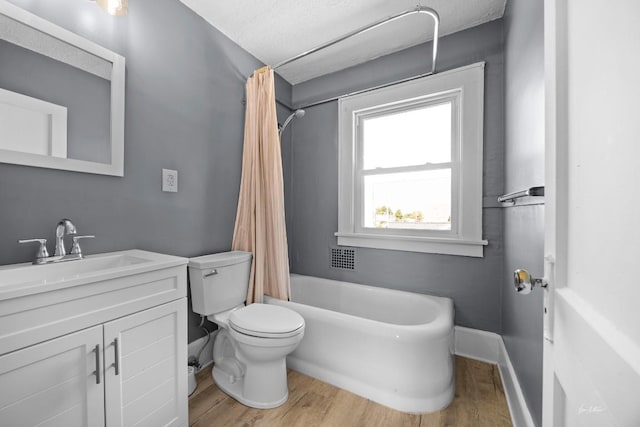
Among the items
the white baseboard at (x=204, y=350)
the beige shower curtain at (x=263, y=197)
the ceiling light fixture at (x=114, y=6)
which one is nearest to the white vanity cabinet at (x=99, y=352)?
the white baseboard at (x=204, y=350)

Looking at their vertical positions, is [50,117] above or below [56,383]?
above

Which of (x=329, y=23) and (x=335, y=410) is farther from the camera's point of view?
(x=329, y=23)

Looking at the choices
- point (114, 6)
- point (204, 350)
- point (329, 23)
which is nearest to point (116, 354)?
point (204, 350)

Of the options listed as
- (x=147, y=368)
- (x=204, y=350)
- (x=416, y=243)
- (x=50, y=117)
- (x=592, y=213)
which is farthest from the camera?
(x=416, y=243)

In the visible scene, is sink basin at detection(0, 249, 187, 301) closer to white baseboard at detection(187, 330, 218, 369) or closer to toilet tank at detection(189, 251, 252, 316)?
toilet tank at detection(189, 251, 252, 316)

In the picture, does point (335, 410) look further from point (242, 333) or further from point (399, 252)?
point (399, 252)

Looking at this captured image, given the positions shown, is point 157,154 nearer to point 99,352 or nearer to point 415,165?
point 99,352

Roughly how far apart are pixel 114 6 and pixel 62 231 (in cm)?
109

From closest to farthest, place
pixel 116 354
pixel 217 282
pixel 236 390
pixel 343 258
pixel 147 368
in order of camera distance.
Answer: pixel 116 354, pixel 147 368, pixel 236 390, pixel 217 282, pixel 343 258

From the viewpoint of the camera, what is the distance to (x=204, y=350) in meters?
1.82

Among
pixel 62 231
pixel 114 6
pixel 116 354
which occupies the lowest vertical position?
pixel 116 354

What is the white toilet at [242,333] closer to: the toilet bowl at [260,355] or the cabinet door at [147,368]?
the toilet bowl at [260,355]

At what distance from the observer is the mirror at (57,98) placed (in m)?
1.10

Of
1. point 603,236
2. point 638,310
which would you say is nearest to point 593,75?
point 603,236
